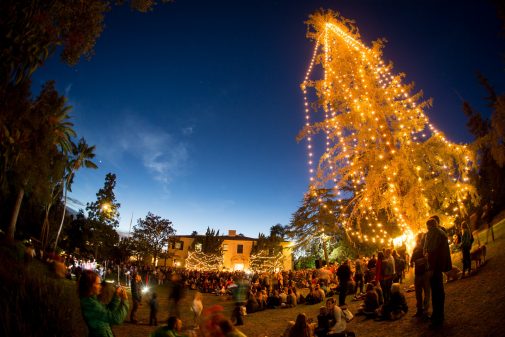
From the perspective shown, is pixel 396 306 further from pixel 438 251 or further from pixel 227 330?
pixel 227 330

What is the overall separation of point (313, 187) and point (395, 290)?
6411 mm

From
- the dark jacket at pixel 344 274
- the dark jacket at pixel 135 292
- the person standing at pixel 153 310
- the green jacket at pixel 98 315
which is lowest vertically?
the person standing at pixel 153 310

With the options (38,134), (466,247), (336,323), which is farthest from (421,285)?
(38,134)

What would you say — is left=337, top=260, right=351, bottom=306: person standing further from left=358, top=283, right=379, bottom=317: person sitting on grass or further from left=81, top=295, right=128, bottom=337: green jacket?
left=81, top=295, right=128, bottom=337: green jacket

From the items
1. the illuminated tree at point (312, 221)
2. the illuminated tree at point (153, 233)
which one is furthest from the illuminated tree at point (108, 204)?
the illuminated tree at point (312, 221)

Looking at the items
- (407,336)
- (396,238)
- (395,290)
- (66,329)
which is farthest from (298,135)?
(396,238)

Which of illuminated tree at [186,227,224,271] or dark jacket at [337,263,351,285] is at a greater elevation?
illuminated tree at [186,227,224,271]

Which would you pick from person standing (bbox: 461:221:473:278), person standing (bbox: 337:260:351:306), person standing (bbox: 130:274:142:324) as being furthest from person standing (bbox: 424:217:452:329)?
person standing (bbox: 130:274:142:324)

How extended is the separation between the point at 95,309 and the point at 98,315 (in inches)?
2.9

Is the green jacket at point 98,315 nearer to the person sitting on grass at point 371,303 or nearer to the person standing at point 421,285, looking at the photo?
the person standing at point 421,285

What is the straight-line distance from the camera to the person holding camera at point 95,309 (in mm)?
3316

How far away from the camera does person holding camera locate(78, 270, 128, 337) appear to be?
3316 millimetres

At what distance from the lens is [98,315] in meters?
3.34

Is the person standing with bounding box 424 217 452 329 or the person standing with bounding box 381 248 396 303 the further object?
the person standing with bounding box 381 248 396 303
